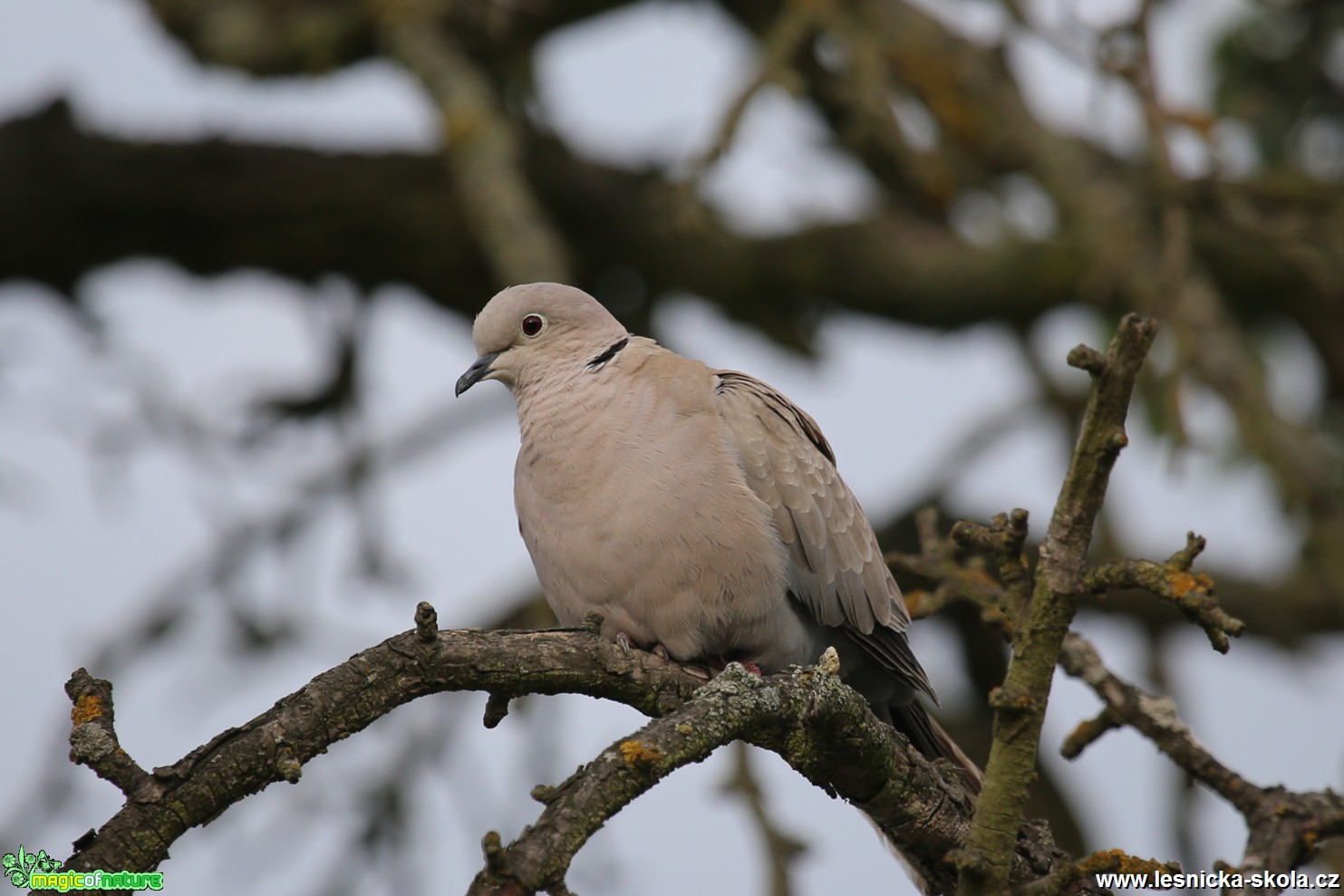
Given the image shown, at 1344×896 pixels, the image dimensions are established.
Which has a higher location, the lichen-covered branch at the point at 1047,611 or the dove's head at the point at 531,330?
the dove's head at the point at 531,330

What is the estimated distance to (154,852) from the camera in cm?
209

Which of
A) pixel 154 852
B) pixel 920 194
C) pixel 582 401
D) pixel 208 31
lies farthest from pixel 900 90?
pixel 154 852

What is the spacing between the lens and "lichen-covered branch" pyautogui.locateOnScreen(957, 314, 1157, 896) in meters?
2.33

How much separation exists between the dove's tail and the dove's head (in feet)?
4.75

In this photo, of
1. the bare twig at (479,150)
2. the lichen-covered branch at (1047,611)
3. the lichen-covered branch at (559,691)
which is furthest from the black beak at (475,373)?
the lichen-covered branch at (1047,611)

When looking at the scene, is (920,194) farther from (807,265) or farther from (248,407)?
(248,407)

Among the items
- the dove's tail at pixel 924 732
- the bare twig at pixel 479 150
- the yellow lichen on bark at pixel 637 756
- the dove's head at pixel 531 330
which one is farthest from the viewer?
the bare twig at pixel 479 150

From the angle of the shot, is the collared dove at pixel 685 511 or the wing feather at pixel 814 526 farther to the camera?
the wing feather at pixel 814 526

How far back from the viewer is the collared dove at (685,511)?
12.0ft

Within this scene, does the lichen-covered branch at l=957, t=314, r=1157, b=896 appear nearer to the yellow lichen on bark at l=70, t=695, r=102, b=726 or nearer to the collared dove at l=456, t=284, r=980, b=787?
the collared dove at l=456, t=284, r=980, b=787

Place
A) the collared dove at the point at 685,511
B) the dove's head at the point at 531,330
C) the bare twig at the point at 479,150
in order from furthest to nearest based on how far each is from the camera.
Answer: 1. the bare twig at the point at 479,150
2. the dove's head at the point at 531,330
3. the collared dove at the point at 685,511

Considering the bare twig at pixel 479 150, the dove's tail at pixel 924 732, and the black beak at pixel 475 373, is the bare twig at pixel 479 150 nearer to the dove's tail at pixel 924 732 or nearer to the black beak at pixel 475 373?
the black beak at pixel 475 373

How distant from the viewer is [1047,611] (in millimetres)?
2473

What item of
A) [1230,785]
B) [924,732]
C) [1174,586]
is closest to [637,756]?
[1174,586]
